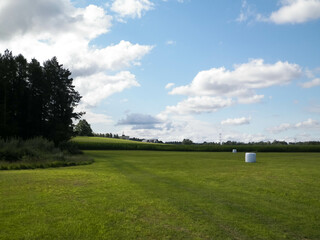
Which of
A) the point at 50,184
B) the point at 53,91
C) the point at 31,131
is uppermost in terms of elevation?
the point at 53,91

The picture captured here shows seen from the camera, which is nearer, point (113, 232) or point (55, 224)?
point (113, 232)

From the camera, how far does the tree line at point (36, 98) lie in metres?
44.6

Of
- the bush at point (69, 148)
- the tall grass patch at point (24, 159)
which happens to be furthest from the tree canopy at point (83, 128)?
the tall grass patch at point (24, 159)

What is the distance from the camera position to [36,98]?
49969 mm

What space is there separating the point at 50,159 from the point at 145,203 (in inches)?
753

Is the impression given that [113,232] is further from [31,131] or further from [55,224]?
[31,131]

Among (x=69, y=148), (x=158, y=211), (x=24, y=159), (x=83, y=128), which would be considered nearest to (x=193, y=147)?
(x=69, y=148)

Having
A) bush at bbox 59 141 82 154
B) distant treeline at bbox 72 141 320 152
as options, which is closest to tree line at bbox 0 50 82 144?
bush at bbox 59 141 82 154

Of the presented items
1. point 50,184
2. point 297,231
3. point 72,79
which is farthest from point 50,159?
point 72,79

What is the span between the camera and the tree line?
146 feet

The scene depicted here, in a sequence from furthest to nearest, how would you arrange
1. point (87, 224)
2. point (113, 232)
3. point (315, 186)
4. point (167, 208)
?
point (315, 186)
point (167, 208)
point (87, 224)
point (113, 232)

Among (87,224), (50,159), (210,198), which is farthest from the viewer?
(50,159)

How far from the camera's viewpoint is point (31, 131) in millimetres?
48188

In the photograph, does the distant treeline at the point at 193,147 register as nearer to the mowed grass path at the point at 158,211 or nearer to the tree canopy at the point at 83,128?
the tree canopy at the point at 83,128
